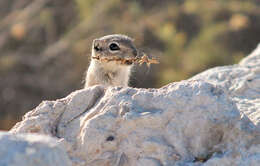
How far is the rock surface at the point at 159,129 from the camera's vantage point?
337 cm

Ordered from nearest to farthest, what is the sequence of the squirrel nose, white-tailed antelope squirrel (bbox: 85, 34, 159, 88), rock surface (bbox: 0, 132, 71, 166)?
1. rock surface (bbox: 0, 132, 71, 166)
2. white-tailed antelope squirrel (bbox: 85, 34, 159, 88)
3. the squirrel nose

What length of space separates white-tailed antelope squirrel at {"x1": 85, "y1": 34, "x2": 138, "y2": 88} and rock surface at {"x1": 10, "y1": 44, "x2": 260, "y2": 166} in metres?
2.64

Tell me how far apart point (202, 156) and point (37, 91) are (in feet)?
39.1

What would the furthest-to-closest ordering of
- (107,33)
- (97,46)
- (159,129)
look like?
(107,33)
(97,46)
(159,129)

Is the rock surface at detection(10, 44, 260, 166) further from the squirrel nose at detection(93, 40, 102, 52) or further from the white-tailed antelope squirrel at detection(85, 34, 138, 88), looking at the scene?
the squirrel nose at detection(93, 40, 102, 52)

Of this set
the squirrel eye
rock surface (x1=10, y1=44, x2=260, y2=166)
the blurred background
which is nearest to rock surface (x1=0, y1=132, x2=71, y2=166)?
rock surface (x1=10, y1=44, x2=260, y2=166)

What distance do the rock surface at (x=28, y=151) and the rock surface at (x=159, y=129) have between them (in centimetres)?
89

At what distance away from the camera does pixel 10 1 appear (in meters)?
19.1

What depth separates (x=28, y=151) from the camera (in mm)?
2389

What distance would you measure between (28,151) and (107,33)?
12.7 m

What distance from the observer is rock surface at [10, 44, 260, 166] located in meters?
3.37

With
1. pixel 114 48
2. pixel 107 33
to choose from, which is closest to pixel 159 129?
pixel 114 48

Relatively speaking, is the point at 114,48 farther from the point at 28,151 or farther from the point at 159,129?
the point at 28,151

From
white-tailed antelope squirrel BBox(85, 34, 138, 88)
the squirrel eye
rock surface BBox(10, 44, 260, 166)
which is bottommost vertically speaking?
rock surface BBox(10, 44, 260, 166)
